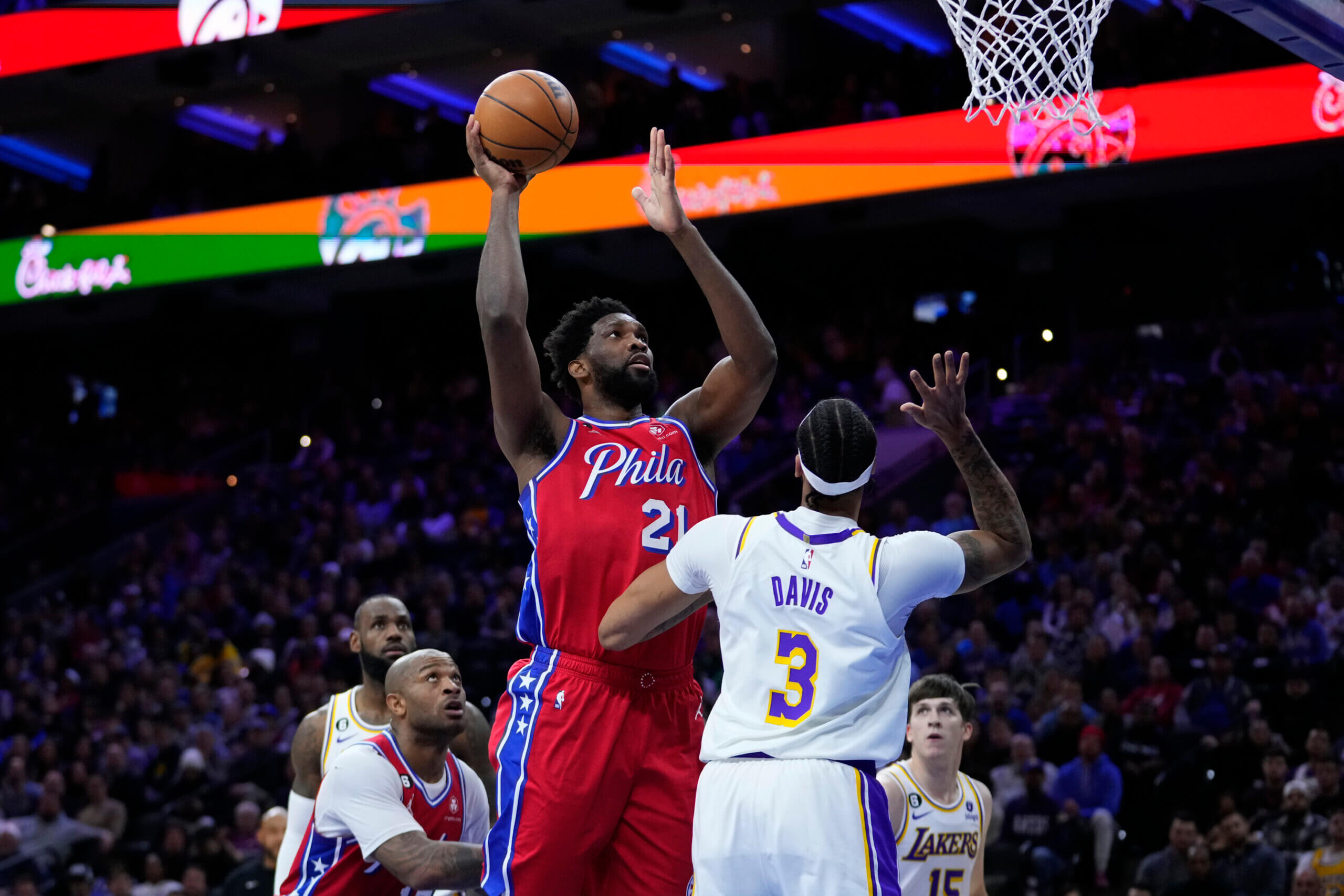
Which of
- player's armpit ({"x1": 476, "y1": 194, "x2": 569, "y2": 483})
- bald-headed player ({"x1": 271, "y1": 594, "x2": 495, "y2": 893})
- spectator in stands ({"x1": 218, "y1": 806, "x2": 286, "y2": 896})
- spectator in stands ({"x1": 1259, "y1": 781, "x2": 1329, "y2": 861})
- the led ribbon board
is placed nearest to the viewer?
player's armpit ({"x1": 476, "y1": 194, "x2": 569, "y2": 483})

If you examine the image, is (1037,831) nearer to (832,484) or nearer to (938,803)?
(938,803)

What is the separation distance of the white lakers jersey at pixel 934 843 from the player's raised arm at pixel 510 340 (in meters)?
2.05

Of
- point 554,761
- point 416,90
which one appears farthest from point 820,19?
point 554,761

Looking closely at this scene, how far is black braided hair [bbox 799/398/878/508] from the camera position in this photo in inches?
144

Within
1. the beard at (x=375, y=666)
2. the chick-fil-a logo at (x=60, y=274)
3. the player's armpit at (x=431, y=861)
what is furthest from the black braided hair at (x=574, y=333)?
the chick-fil-a logo at (x=60, y=274)

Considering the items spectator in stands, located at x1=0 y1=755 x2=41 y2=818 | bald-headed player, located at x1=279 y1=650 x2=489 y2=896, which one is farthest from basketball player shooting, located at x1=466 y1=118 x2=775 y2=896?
spectator in stands, located at x1=0 y1=755 x2=41 y2=818

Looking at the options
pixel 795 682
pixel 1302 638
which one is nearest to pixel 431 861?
pixel 795 682

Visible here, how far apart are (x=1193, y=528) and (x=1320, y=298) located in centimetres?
494

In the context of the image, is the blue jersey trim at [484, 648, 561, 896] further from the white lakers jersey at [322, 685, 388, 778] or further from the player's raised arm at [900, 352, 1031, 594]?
the white lakers jersey at [322, 685, 388, 778]

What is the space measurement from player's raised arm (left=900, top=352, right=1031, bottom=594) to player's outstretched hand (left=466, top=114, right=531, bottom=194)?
4.29ft

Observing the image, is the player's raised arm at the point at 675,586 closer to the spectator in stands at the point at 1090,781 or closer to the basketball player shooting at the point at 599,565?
the basketball player shooting at the point at 599,565

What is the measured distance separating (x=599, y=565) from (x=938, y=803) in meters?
2.14

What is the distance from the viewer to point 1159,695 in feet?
33.0

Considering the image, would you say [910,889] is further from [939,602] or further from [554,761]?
[939,602]
